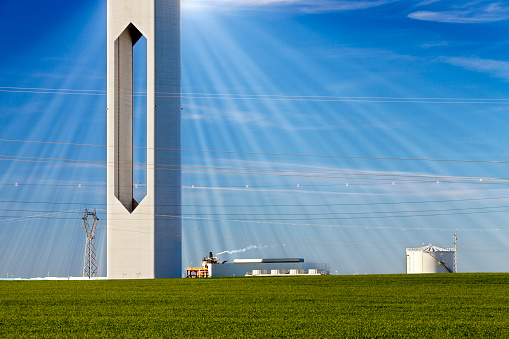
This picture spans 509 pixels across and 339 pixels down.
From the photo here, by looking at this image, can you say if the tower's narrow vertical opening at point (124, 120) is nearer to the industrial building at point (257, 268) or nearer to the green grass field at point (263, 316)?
the industrial building at point (257, 268)

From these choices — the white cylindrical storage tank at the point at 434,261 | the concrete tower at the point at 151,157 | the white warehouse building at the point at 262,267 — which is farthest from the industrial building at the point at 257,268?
the white cylindrical storage tank at the point at 434,261

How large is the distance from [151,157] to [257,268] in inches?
952

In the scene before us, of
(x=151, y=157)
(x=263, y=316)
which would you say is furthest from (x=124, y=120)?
(x=263, y=316)

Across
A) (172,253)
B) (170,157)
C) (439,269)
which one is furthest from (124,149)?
(439,269)

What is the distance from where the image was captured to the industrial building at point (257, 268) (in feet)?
239

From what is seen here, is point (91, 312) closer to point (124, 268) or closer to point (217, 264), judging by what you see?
point (124, 268)

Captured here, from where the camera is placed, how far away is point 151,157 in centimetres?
6247

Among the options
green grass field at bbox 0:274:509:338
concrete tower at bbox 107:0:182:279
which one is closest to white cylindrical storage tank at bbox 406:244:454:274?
concrete tower at bbox 107:0:182:279

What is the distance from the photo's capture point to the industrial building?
72.9 metres

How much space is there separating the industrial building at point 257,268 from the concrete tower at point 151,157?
6.37 metres

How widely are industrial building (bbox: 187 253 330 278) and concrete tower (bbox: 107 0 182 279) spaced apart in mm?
6370

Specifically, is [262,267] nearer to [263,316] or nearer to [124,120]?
[124,120]

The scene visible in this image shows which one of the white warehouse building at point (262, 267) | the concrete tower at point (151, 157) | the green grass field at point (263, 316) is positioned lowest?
the green grass field at point (263, 316)

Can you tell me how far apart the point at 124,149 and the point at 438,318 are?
55.5 m
